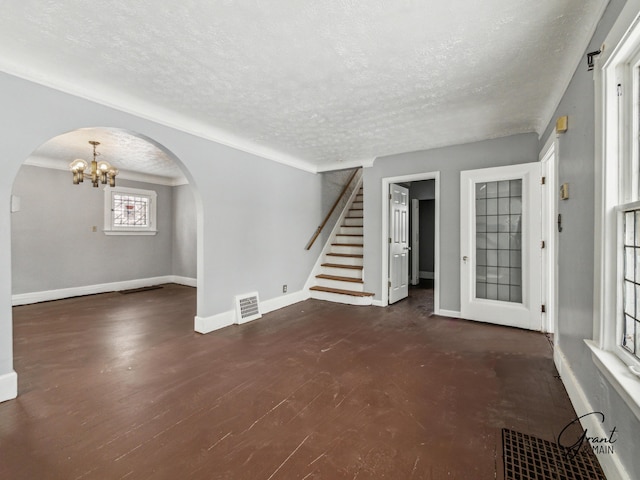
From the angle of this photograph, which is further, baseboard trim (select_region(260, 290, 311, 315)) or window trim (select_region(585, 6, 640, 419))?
baseboard trim (select_region(260, 290, 311, 315))

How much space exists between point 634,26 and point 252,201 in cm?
377

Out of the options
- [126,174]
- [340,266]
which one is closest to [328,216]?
[340,266]

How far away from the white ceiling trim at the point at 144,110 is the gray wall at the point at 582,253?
338 cm

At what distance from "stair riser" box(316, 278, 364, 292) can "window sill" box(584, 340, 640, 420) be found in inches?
141

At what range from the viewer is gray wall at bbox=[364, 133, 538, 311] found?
12.3ft

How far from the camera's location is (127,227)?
622cm

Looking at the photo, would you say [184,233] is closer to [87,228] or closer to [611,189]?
[87,228]

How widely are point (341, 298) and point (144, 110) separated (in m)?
3.80

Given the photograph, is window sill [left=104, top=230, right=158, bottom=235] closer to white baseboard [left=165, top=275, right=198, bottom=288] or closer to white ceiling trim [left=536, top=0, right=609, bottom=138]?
white baseboard [left=165, top=275, right=198, bottom=288]

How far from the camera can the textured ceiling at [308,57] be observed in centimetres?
167

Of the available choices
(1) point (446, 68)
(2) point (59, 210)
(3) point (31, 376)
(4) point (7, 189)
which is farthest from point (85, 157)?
(1) point (446, 68)

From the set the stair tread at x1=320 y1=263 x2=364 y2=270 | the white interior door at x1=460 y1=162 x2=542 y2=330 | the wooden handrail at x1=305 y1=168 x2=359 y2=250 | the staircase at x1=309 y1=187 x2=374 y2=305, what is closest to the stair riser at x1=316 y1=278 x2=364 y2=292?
the staircase at x1=309 y1=187 x2=374 y2=305

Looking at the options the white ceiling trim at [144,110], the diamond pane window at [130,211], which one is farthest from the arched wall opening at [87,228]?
the white ceiling trim at [144,110]

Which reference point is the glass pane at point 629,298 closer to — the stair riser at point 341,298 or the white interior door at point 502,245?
the white interior door at point 502,245
